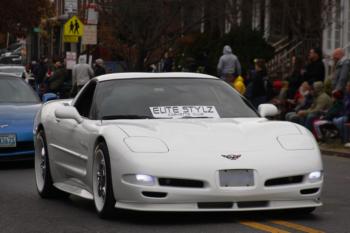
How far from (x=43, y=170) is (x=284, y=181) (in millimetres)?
3516

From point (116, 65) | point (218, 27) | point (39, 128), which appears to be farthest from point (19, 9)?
point (39, 128)

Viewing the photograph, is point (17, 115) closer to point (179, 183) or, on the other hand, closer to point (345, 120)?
point (345, 120)

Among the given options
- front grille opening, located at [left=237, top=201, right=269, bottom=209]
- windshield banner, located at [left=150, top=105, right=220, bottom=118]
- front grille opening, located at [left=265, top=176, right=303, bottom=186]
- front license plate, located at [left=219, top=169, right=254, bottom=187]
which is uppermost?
windshield banner, located at [left=150, top=105, right=220, bottom=118]

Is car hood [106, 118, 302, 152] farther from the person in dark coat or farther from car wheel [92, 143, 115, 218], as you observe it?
the person in dark coat

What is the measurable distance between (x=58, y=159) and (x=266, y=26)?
28163mm

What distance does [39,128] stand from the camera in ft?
38.1

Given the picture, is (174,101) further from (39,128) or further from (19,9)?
(19,9)

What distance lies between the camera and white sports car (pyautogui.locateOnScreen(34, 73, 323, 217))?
8523 millimetres

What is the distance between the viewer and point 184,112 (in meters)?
9.87

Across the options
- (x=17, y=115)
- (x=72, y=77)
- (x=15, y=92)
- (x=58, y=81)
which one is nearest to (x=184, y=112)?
(x=17, y=115)

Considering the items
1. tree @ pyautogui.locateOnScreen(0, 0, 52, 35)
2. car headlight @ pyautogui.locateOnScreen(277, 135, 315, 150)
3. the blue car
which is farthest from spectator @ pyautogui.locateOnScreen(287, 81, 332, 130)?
tree @ pyautogui.locateOnScreen(0, 0, 52, 35)

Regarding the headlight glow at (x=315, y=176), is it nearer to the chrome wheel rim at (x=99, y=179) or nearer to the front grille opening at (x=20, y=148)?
the chrome wheel rim at (x=99, y=179)

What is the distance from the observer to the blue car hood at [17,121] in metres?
14.8

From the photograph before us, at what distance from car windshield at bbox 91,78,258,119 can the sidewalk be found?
24.0 feet
